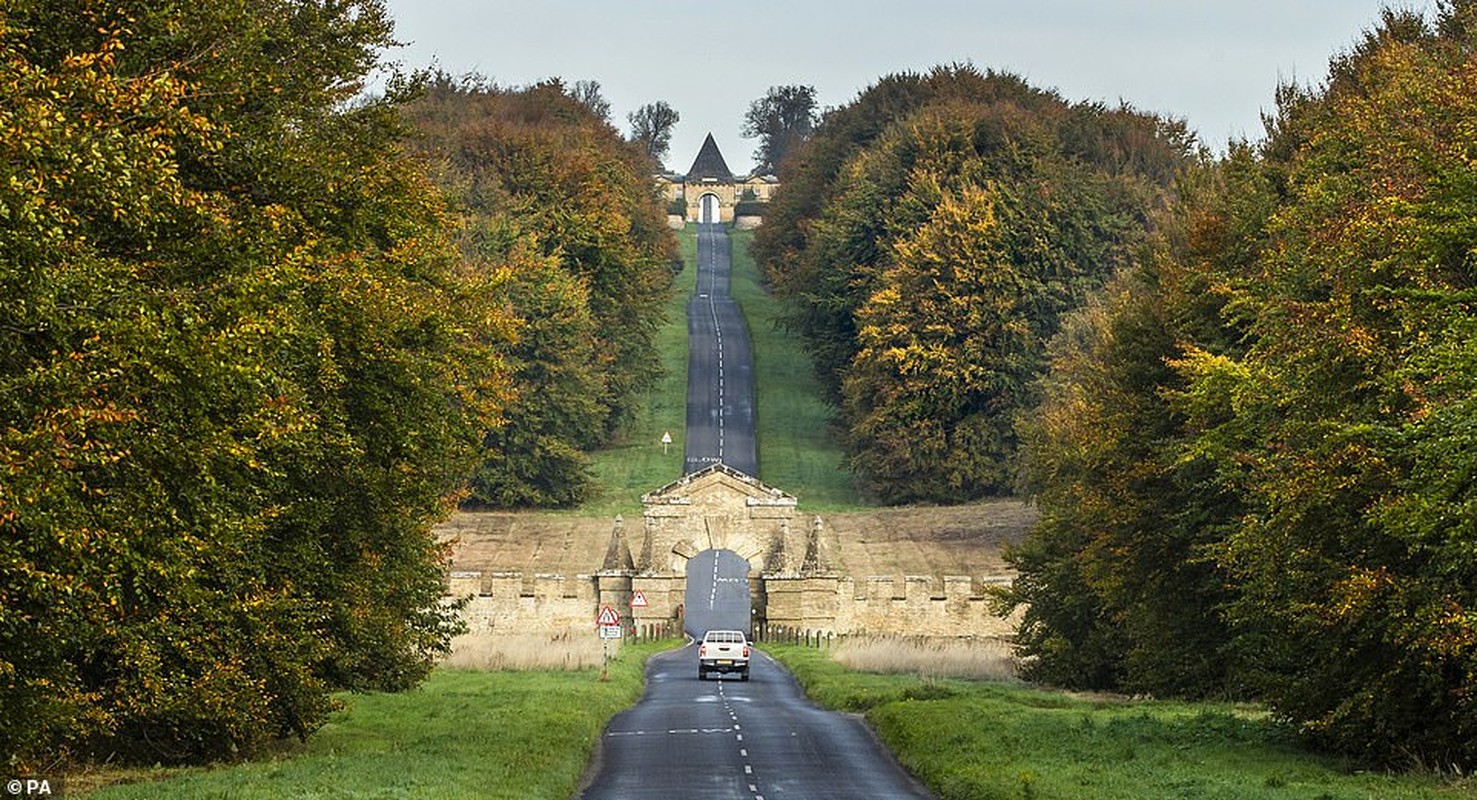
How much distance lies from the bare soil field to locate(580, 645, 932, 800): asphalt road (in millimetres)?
28107

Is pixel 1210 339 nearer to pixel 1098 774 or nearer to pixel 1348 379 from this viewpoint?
pixel 1348 379

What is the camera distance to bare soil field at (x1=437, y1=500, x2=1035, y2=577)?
245ft

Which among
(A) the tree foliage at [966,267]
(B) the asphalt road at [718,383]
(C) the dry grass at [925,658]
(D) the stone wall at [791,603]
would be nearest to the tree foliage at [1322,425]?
(C) the dry grass at [925,658]

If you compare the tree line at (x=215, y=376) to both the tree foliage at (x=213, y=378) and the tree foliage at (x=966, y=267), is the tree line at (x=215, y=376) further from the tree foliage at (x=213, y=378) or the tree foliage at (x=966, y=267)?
the tree foliage at (x=966, y=267)

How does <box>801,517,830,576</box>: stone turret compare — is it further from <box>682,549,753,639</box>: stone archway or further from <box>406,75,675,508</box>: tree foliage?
<box>406,75,675,508</box>: tree foliage

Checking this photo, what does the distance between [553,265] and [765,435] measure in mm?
19907

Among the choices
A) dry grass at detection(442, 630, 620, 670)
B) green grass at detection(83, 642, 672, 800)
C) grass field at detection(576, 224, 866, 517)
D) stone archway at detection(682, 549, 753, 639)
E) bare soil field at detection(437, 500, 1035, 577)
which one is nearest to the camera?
green grass at detection(83, 642, 672, 800)

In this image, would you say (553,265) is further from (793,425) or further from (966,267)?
(793,425)

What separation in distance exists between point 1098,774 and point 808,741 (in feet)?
28.4

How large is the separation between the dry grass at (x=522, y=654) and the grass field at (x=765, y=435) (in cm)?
2591

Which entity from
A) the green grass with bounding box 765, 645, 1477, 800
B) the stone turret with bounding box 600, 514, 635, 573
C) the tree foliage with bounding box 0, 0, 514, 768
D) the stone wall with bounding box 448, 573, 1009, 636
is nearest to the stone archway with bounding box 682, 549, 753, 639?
the stone turret with bounding box 600, 514, 635, 573

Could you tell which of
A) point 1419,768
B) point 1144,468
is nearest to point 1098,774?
point 1419,768

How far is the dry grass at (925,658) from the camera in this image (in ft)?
173

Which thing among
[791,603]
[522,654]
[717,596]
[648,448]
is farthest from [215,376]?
[648,448]
